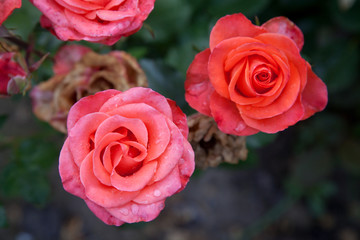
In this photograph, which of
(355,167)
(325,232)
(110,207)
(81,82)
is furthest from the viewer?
(325,232)

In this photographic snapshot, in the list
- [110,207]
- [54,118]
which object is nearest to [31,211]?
[54,118]

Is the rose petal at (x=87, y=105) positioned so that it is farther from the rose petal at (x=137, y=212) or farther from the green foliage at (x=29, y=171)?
the green foliage at (x=29, y=171)

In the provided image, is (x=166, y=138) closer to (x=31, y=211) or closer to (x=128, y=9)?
(x=128, y=9)

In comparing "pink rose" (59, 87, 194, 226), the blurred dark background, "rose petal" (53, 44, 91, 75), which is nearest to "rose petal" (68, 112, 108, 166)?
"pink rose" (59, 87, 194, 226)

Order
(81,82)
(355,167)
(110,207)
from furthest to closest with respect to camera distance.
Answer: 1. (355,167)
2. (81,82)
3. (110,207)

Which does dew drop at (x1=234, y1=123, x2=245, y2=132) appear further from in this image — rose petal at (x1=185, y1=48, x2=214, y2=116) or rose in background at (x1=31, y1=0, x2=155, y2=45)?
rose in background at (x1=31, y1=0, x2=155, y2=45)

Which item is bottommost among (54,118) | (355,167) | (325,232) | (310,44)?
(325,232)
